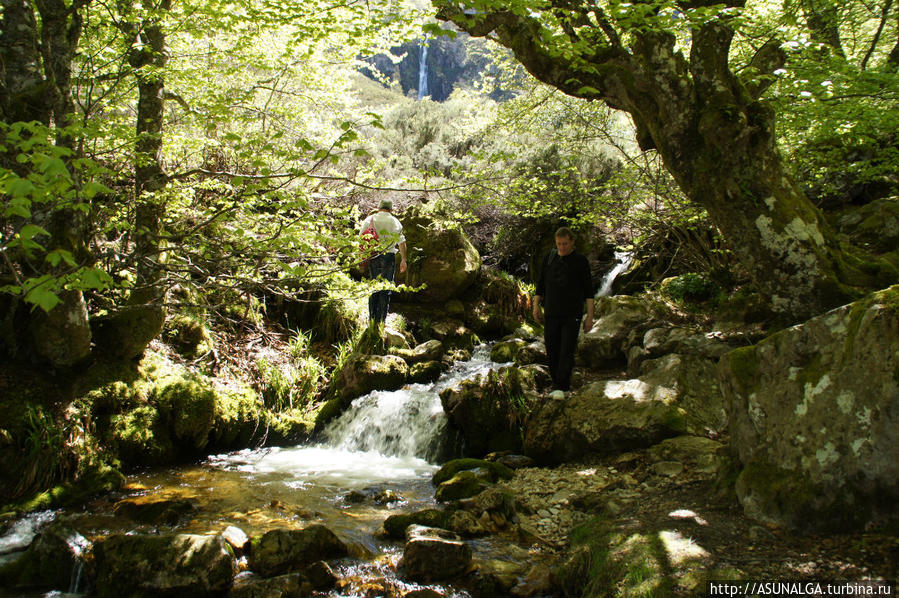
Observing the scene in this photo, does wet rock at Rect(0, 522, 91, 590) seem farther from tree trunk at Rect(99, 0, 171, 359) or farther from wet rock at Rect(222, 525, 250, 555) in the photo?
tree trunk at Rect(99, 0, 171, 359)

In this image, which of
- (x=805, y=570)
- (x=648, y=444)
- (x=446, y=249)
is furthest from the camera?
(x=446, y=249)

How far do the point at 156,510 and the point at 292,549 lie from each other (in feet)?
5.34

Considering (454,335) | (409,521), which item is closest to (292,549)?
(409,521)

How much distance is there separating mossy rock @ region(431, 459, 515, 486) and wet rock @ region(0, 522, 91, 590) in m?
3.05

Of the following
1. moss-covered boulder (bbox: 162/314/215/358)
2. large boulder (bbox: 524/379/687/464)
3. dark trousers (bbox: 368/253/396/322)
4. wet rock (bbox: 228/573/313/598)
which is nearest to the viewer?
wet rock (bbox: 228/573/313/598)

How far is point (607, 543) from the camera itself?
3.01 metres

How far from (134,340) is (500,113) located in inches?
253

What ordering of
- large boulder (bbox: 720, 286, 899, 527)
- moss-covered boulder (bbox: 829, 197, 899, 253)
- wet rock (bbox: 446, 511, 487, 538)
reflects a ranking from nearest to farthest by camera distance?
large boulder (bbox: 720, 286, 899, 527) < wet rock (bbox: 446, 511, 487, 538) < moss-covered boulder (bbox: 829, 197, 899, 253)

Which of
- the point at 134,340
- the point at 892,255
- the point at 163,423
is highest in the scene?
the point at 892,255

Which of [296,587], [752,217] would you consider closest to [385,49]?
[752,217]

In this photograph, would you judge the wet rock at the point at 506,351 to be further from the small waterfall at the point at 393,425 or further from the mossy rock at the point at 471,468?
the mossy rock at the point at 471,468

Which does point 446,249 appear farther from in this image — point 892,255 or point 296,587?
point 296,587

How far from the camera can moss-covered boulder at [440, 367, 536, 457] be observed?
593 centimetres

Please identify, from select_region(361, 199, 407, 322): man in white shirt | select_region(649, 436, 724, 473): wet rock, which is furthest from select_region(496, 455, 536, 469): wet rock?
select_region(361, 199, 407, 322): man in white shirt
